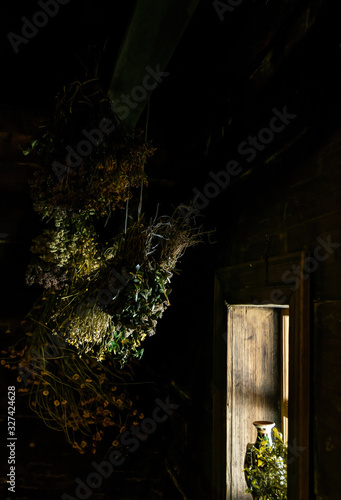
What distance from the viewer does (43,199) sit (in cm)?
244

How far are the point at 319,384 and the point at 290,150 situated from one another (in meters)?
1.01

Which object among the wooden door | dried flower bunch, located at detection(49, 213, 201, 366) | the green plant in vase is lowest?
the green plant in vase

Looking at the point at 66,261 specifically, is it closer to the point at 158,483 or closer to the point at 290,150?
the point at 290,150

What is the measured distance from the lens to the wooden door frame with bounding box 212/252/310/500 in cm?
152

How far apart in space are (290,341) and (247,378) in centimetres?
81

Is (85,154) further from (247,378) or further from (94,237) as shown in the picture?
(247,378)

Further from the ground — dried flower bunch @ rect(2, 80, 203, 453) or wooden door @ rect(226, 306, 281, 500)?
dried flower bunch @ rect(2, 80, 203, 453)

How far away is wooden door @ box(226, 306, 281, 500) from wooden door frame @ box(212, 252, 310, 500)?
0.17ft

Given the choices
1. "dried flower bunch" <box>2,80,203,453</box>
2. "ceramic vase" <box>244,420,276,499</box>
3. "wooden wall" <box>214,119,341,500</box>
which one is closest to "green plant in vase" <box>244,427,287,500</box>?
"ceramic vase" <box>244,420,276,499</box>

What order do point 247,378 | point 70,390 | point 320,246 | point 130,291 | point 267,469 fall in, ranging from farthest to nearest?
point 70,390 < point 247,378 < point 130,291 < point 267,469 < point 320,246

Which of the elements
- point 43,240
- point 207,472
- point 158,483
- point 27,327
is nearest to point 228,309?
point 207,472

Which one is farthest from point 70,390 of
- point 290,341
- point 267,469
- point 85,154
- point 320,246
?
point 320,246

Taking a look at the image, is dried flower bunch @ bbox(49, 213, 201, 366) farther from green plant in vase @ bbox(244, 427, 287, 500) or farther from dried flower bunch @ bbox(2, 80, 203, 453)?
green plant in vase @ bbox(244, 427, 287, 500)

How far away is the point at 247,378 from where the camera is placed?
2.34 meters
